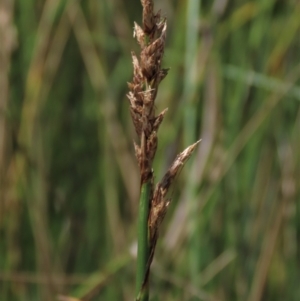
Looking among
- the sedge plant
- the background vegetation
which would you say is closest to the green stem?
the sedge plant

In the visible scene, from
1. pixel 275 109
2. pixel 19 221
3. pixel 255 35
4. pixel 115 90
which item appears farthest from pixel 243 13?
pixel 19 221

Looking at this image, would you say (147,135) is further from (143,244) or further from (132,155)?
(132,155)

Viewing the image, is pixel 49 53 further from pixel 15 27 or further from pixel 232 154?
pixel 232 154

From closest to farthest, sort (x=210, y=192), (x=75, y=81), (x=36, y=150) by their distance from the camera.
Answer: (x=210, y=192) < (x=36, y=150) < (x=75, y=81)

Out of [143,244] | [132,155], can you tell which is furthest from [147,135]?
[132,155]

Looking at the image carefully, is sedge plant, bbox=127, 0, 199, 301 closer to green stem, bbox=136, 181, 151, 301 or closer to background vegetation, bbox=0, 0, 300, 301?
green stem, bbox=136, 181, 151, 301

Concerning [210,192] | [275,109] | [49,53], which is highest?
[49,53]
